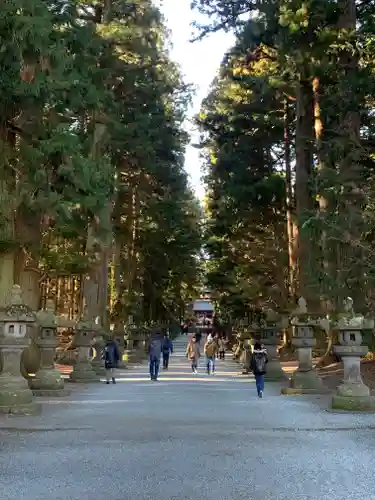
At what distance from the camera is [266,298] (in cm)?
2970

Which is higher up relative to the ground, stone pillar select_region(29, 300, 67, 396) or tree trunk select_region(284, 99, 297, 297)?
tree trunk select_region(284, 99, 297, 297)

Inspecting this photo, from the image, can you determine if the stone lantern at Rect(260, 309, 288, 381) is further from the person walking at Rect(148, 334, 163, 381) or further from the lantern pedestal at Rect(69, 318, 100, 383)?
the lantern pedestal at Rect(69, 318, 100, 383)

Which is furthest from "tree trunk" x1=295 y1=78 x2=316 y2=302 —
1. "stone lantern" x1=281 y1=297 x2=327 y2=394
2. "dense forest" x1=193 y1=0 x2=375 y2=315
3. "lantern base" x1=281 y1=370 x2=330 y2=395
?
"lantern base" x1=281 y1=370 x2=330 y2=395

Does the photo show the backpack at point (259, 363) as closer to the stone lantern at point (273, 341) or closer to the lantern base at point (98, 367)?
the stone lantern at point (273, 341)

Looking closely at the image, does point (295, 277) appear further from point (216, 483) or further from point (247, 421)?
point (216, 483)

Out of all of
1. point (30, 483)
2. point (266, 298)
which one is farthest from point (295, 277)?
point (30, 483)

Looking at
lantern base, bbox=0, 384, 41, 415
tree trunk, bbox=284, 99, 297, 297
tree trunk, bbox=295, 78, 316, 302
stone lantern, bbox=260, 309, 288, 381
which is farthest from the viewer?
tree trunk, bbox=284, 99, 297, 297

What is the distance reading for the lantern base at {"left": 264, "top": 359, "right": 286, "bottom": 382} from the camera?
749 inches

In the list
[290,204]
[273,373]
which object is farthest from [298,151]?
[273,373]

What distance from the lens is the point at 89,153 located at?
1739 centimetres

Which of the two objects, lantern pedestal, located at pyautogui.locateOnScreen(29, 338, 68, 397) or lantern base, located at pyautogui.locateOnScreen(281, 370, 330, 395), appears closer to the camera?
lantern pedestal, located at pyautogui.locateOnScreen(29, 338, 68, 397)

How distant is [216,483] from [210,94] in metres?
32.9

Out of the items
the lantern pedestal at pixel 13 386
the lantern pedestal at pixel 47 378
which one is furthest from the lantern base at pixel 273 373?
the lantern pedestal at pixel 13 386

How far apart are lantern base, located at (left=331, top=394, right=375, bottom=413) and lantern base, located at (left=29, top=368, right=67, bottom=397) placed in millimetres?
6157
